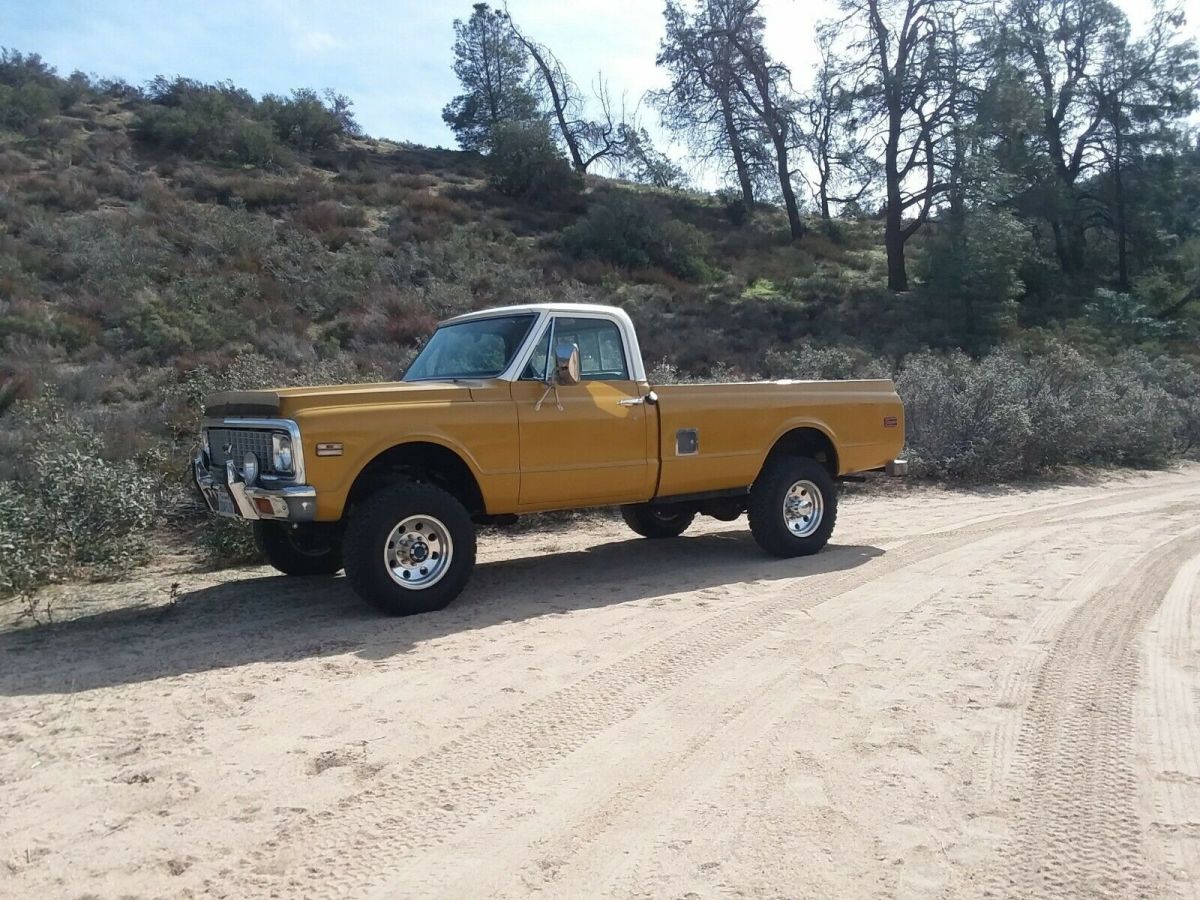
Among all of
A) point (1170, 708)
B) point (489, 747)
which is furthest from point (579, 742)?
point (1170, 708)

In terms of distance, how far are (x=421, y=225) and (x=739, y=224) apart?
51.5 ft

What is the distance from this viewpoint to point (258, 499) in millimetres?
5953

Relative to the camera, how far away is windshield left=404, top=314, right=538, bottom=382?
703cm

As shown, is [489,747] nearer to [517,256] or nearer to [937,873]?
[937,873]

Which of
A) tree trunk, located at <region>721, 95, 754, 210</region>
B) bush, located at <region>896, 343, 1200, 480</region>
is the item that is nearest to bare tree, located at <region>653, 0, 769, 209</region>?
tree trunk, located at <region>721, 95, 754, 210</region>

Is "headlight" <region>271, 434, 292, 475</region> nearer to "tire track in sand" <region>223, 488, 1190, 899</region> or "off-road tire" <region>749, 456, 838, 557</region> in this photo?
"tire track in sand" <region>223, 488, 1190, 899</region>

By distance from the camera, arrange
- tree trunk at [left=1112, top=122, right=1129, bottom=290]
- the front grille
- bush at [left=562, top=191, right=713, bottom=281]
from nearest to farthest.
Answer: the front grille
bush at [left=562, top=191, right=713, bottom=281]
tree trunk at [left=1112, top=122, right=1129, bottom=290]

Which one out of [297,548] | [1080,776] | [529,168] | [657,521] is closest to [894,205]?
[529,168]

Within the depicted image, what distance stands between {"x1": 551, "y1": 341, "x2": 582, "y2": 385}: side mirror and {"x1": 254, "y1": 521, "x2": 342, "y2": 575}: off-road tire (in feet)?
6.39

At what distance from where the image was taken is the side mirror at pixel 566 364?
6.60m

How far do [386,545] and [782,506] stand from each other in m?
3.47

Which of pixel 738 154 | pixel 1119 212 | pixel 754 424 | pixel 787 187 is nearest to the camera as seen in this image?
pixel 754 424

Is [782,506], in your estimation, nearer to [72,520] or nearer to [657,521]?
[657,521]

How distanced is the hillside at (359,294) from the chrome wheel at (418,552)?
2.69 meters
